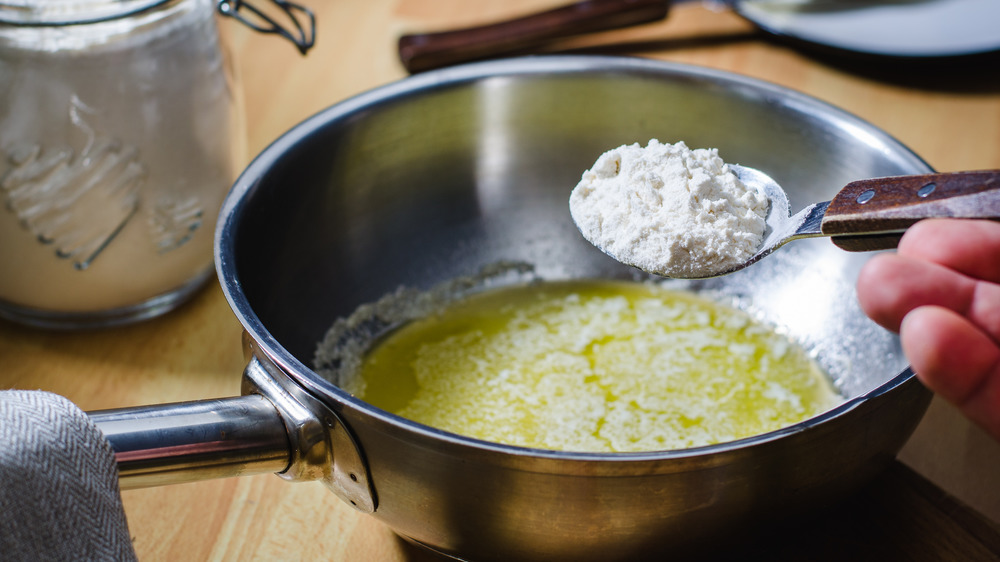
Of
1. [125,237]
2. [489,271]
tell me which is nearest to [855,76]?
[489,271]

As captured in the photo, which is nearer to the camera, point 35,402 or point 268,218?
point 35,402

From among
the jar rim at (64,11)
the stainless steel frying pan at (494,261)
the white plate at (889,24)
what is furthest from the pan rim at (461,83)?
the white plate at (889,24)

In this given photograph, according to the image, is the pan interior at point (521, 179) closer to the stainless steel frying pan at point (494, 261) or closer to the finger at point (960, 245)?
the stainless steel frying pan at point (494, 261)

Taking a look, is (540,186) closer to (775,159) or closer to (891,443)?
(775,159)

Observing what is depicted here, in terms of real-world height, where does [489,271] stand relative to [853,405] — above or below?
below

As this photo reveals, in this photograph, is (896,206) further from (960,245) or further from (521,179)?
(521,179)

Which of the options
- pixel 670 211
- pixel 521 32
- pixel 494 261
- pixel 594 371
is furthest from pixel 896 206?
pixel 521 32

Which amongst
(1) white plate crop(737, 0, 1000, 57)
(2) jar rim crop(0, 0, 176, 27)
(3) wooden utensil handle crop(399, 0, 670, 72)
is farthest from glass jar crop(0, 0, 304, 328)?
(1) white plate crop(737, 0, 1000, 57)
